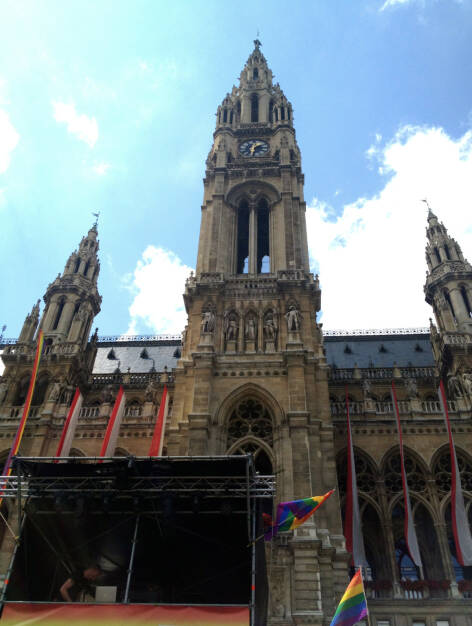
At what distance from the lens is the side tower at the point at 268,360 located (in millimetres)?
19906

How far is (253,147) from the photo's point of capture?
39344 millimetres

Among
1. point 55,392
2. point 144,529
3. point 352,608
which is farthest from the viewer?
point 55,392

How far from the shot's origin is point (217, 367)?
85.0 feet

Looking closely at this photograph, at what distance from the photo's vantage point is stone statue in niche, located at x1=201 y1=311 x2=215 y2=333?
27.1 m

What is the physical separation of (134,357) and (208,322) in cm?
1654

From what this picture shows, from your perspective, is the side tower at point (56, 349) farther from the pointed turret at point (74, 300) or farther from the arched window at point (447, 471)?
the arched window at point (447, 471)

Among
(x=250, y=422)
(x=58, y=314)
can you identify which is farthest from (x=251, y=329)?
(x=58, y=314)

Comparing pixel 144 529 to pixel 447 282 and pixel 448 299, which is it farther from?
pixel 447 282

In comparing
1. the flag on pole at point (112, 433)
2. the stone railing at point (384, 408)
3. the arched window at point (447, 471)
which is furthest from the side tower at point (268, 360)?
the arched window at point (447, 471)

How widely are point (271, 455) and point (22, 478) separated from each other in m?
11.0

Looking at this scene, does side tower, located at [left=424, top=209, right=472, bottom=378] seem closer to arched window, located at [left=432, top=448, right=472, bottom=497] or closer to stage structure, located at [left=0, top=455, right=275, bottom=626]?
arched window, located at [left=432, top=448, right=472, bottom=497]

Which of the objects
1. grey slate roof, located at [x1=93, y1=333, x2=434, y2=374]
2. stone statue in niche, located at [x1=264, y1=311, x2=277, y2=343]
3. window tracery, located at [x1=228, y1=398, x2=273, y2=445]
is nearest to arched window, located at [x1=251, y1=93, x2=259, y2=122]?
grey slate roof, located at [x1=93, y1=333, x2=434, y2=374]

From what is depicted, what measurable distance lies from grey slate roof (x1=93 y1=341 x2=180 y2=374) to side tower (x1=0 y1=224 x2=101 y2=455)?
3644mm

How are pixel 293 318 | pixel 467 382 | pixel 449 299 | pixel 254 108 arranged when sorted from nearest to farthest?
1. pixel 293 318
2. pixel 467 382
3. pixel 449 299
4. pixel 254 108
